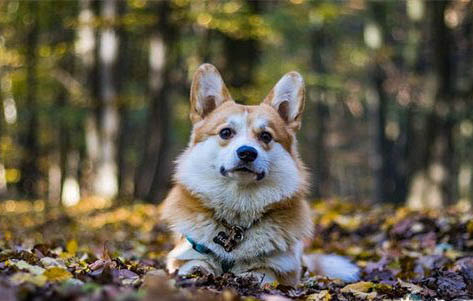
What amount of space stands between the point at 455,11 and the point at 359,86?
13.8m

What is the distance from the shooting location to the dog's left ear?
5.00 m

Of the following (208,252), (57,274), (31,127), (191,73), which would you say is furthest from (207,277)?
(31,127)

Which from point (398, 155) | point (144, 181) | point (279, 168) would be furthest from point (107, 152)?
point (398, 155)

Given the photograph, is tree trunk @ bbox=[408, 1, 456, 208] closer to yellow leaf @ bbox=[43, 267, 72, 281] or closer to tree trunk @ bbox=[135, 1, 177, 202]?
tree trunk @ bbox=[135, 1, 177, 202]

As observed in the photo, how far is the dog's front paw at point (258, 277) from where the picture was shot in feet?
12.5

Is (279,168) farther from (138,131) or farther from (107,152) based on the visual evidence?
(138,131)

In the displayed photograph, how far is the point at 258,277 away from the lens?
4066mm

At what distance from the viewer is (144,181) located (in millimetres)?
13422

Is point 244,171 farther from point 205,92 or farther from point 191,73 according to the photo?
point 191,73

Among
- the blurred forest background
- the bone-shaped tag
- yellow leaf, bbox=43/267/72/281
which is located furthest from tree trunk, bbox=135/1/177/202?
yellow leaf, bbox=43/267/72/281

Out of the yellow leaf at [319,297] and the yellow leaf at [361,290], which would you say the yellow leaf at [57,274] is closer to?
the yellow leaf at [319,297]

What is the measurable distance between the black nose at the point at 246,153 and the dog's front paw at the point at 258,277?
2.54 feet

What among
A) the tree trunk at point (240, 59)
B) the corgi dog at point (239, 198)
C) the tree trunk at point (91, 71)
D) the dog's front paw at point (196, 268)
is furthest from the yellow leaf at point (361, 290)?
the tree trunk at point (91, 71)

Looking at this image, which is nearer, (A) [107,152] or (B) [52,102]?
(A) [107,152]
